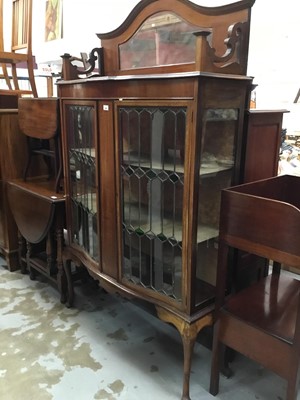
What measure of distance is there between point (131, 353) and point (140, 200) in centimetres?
85

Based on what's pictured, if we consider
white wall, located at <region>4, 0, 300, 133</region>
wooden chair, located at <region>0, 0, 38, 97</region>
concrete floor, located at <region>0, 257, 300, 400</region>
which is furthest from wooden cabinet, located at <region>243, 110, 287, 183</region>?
wooden chair, located at <region>0, 0, 38, 97</region>

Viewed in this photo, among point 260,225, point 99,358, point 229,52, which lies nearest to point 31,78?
point 229,52

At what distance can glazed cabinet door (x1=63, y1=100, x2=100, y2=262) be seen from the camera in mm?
1788

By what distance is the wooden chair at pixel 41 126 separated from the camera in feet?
6.90

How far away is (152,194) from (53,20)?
3661 mm

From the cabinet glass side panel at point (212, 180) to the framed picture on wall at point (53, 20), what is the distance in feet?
11.5

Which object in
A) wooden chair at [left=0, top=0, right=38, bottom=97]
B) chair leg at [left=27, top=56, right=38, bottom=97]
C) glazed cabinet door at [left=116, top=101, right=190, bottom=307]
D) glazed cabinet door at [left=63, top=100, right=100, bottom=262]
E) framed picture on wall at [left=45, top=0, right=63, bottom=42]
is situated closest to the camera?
glazed cabinet door at [left=116, top=101, right=190, bottom=307]

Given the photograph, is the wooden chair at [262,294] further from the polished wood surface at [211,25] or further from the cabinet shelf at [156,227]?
the polished wood surface at [211,25]

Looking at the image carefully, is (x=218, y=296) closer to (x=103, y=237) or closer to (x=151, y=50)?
(x=103, y=237)

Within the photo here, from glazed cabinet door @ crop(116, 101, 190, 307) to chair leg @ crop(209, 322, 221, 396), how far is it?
0.77 ft

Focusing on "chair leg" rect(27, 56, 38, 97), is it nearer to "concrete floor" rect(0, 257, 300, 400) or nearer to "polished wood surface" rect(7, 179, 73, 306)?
"polished wood surface" rect(7, 179, 73, 306)

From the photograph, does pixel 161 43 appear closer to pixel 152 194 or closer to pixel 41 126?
pixel 152 194

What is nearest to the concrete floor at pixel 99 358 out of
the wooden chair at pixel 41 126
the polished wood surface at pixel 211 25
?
the wooden chair at pixel 41 126

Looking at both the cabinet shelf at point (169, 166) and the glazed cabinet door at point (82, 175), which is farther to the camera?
the glazed cabinet door at point (82, 175)
